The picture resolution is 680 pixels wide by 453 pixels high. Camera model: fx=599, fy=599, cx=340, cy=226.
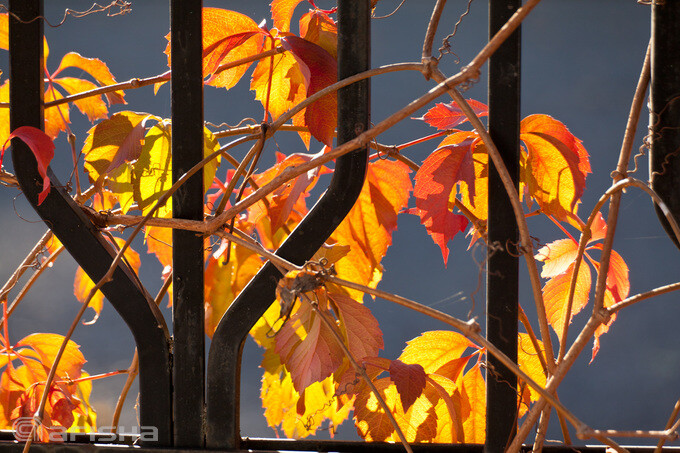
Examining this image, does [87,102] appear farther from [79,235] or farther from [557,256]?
[557,256]

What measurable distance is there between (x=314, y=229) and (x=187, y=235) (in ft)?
0.26

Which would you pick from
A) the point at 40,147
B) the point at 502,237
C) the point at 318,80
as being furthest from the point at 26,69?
the point at 502,237

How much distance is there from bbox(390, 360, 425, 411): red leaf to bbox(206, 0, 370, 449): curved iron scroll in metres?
0.10

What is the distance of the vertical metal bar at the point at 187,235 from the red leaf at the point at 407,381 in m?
0.12

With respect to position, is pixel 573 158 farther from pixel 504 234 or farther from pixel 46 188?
pixel 46 188

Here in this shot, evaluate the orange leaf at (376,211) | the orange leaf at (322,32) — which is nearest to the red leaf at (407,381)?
the orange leaf at (376,211)

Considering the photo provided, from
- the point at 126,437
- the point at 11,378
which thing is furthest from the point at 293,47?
the point at 11,378

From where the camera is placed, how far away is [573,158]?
395 millimetres

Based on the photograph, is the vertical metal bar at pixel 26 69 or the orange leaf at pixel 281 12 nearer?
the vertical metal bar at pixel 26 69

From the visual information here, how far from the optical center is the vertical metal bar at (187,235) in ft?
1.17

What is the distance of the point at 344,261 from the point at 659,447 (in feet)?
0.89

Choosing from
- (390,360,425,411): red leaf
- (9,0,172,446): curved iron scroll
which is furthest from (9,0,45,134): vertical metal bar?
(390,360,425,411): red leaf

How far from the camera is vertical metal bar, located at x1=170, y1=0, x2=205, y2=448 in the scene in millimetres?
355

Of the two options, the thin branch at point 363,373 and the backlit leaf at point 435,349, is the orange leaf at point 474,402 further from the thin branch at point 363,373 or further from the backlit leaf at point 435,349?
the thin branch at point 363,373
